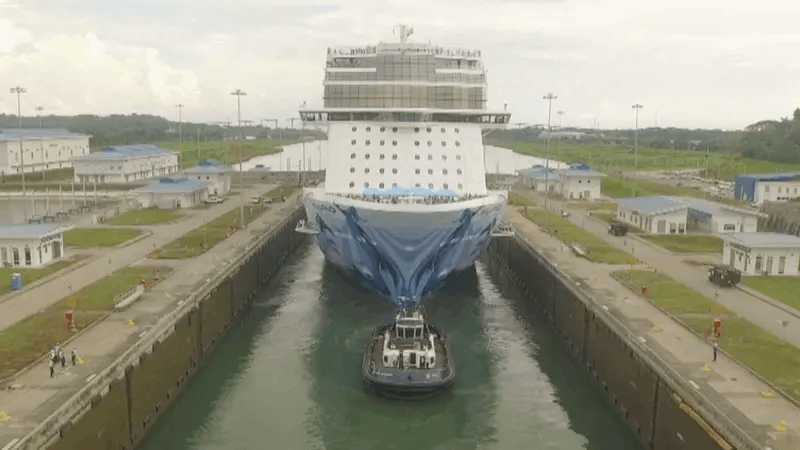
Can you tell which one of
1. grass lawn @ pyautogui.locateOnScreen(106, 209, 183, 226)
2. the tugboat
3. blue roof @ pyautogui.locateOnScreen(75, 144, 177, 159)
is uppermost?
blue roof @ pyautogui.locateOnScreen(75, 144, 177, 159)

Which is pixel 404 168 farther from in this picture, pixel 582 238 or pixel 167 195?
pixel 167 195

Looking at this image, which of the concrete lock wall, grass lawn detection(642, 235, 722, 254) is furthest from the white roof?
the concrete lock wall

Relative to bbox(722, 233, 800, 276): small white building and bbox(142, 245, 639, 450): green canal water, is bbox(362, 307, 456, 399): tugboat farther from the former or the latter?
bbox(722, 233, 800, 276): small white building

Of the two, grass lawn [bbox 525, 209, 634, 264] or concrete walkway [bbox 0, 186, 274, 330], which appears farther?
grass lawn [bbox 525, 209, 634, 264]

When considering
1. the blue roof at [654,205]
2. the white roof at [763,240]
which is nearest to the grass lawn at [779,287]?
the white roof at [763,240]

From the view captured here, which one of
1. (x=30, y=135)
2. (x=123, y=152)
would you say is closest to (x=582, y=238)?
(x=123, y=152)

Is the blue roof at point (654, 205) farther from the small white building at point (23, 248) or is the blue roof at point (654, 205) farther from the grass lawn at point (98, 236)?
the small white building at point (23, 248)
